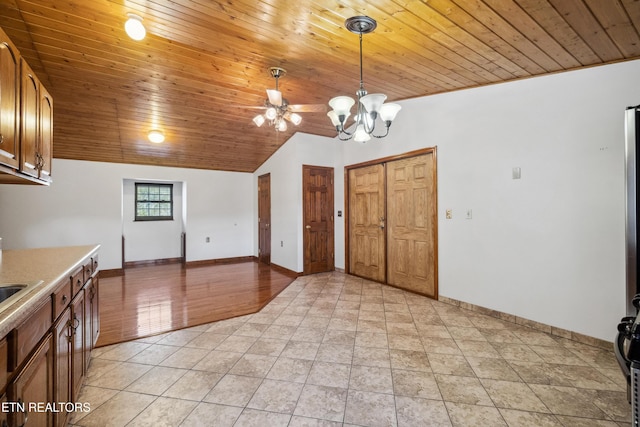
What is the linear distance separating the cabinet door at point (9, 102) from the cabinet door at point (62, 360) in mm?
883

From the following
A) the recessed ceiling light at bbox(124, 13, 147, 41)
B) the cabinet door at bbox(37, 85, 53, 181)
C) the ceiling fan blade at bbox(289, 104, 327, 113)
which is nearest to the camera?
the cabinet door at bbox(37, 85, 53, 181)

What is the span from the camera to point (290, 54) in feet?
8.97

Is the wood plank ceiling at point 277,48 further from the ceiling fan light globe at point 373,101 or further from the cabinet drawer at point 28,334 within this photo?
the cabinet drawer at point 28,334

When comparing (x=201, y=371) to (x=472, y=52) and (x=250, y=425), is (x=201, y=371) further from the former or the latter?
(x=472, y=52)

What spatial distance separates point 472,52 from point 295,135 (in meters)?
3.25

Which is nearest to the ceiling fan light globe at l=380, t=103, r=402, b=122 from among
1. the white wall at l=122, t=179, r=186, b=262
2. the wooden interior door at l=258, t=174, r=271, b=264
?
the wooden interior door at l=258, t=174, r=271, b=264

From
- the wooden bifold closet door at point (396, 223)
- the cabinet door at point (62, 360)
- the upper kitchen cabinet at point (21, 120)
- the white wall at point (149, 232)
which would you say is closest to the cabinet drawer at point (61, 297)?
the cabinet door at point (62, 360)

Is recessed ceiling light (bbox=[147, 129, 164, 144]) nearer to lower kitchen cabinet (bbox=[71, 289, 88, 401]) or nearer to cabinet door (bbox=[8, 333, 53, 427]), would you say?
lower kitchen cabinet (bbox=[71, 289, 88, 401])

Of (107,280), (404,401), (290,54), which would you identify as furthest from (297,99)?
(107,280)

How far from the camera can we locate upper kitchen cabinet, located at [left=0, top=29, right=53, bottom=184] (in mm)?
1490

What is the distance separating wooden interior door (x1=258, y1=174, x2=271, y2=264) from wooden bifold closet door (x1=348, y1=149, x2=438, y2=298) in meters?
2.01

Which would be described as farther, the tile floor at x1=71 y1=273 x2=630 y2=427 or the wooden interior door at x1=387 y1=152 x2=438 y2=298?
the wooden interior door at x1=387 y1=152 x2=438 y2=298

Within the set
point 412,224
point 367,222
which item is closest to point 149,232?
point 367,222

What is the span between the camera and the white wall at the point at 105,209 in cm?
499
